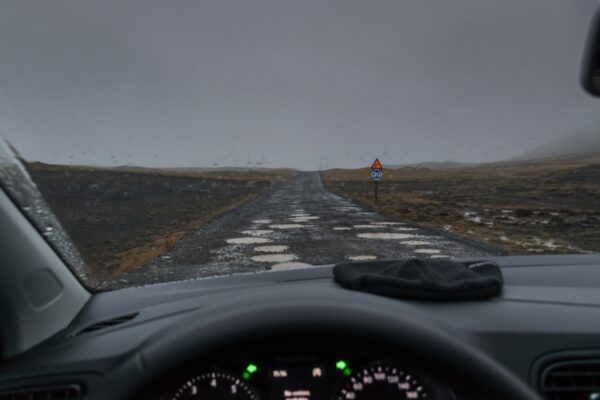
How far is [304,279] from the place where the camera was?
8.95 feet

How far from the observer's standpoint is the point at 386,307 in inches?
58.9

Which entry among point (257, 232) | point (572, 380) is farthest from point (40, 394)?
point (257, 232)

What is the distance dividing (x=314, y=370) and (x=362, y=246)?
4.74 m

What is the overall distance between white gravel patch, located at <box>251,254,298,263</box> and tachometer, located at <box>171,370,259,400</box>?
3.41m

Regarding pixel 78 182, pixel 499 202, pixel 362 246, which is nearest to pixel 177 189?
pixel 499 202

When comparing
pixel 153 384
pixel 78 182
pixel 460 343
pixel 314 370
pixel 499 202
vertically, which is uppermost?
pixel 78 182

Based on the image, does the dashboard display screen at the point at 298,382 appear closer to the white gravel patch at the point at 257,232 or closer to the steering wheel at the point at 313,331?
the steering wheel at the point at 313,331

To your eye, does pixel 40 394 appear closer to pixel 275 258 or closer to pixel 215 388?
pixel 215 388

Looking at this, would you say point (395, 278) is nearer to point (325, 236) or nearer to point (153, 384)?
point (153, 384)

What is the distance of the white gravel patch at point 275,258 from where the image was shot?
5.19 metres

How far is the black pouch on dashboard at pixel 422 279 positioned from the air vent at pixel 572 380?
44 cm

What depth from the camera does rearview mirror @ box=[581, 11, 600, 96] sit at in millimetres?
1951

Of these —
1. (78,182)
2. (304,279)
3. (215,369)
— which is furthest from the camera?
(78,182)

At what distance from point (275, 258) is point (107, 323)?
3.18 m
